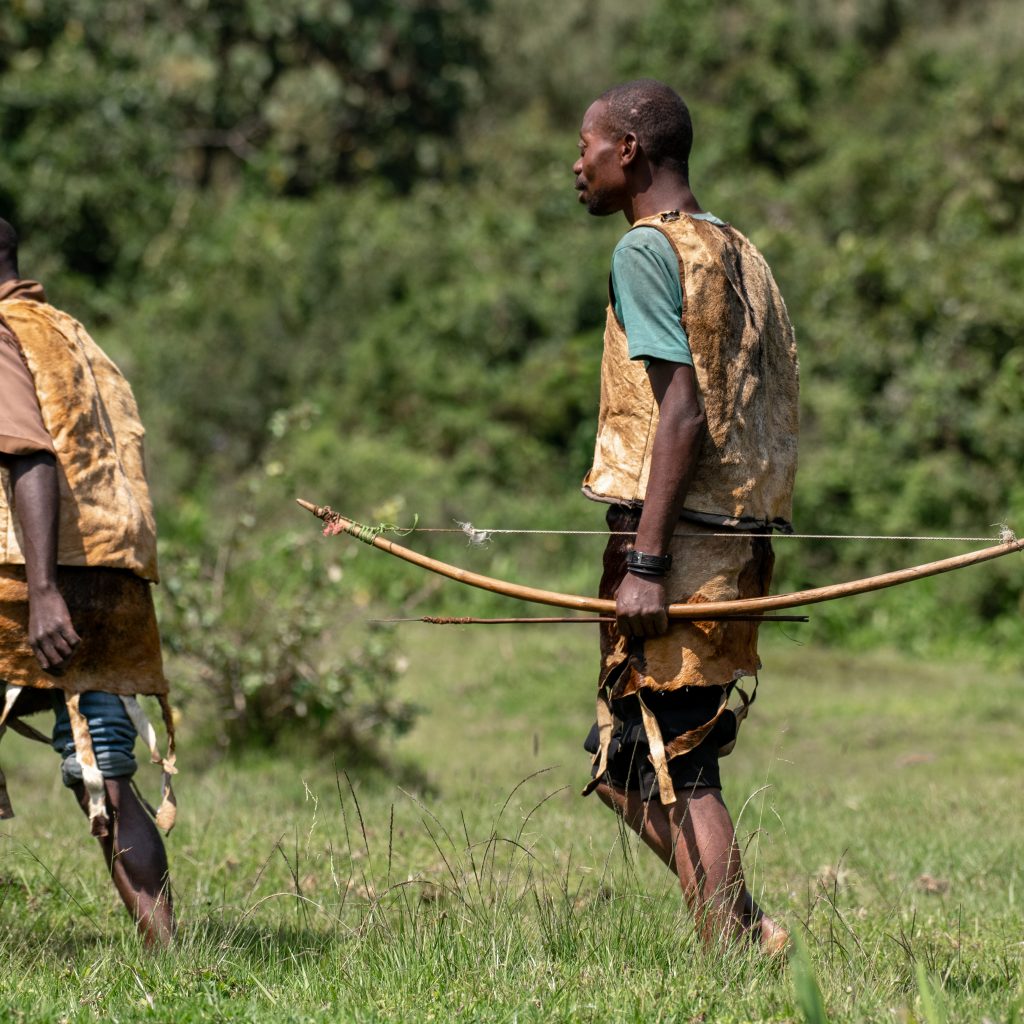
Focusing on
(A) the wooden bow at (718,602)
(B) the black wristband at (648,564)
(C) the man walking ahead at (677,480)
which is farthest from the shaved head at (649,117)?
(A) the wooden bow at (718,602)

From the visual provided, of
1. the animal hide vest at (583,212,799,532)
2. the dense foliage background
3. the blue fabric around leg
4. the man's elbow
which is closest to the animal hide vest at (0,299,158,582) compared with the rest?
the blue fabric around leg

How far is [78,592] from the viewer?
4238 millimetres

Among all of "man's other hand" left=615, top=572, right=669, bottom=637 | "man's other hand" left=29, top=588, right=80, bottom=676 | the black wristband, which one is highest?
the black wristband

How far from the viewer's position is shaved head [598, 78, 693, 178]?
402 cm

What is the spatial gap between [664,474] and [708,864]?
961 mm

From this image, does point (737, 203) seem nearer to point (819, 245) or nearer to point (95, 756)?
point (819, 245)

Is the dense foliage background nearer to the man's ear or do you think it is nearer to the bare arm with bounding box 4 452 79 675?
the bare arm with bounding box 4 452 79 675

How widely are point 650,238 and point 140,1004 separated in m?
2.15

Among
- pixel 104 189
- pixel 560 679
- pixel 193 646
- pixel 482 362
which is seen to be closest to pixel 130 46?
pixel 104 189

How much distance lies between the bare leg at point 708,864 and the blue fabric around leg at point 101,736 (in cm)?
140

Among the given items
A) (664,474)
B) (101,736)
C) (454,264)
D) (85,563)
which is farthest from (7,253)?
(454,264)

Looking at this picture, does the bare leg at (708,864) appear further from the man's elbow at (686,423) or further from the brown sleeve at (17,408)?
the brown sleeve at (17,408)

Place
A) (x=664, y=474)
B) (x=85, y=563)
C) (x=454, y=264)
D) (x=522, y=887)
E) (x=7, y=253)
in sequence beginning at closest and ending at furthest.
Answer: (x=664, y=474)
(x=85, y=563)
(x=7, y=253)
(x=522, y=887)
(x=454, y=264)

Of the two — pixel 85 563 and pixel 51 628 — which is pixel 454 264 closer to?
pixel 85 563
